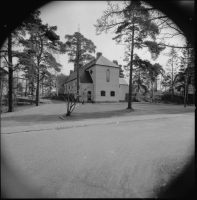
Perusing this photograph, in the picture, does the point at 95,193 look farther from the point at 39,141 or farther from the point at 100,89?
the point at 100,89

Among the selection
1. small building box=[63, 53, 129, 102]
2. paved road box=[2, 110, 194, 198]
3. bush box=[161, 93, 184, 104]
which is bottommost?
paved road box=[2, 110, 194, 198]

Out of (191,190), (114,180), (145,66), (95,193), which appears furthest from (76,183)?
(145,66)

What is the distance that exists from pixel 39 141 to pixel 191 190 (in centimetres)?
531

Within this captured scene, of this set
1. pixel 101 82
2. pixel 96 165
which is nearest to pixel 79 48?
pixel 101 82

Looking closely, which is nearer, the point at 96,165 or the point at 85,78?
the point at 96,165

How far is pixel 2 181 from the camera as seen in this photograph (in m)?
2.54

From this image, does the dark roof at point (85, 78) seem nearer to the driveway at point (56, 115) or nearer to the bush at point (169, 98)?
the driveway at point (56, 115)

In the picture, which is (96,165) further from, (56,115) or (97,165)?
(56,115)

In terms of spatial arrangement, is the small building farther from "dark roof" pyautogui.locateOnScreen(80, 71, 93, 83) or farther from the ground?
the ground

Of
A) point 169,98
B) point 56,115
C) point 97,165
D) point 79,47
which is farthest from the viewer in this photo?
point 169,98

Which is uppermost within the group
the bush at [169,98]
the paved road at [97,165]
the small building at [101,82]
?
the small building at [101,82]

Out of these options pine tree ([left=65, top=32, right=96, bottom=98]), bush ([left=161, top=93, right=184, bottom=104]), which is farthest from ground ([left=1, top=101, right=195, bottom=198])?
bush ([left=161, top=93, right=184, bottom=104])

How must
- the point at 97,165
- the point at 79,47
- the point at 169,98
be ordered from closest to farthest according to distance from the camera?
the point at 97,165 → the point at 79,47 → the point at 169,98

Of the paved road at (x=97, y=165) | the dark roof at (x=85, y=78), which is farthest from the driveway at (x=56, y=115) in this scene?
the dark roof at (x=85, y=78)
